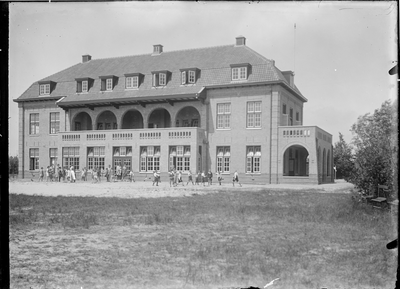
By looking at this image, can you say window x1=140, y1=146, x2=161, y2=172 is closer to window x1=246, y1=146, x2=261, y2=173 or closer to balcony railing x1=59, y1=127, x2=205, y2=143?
balcony railing x1=59, y1=127, x2=205, y2=143

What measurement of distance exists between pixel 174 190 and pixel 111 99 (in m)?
4.95

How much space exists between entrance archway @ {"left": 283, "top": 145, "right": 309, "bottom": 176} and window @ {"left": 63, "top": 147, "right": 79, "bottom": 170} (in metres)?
15.4

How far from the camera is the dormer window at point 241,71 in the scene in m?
17.5

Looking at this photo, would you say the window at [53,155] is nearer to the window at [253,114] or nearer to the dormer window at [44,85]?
the dormer window at [44,85]

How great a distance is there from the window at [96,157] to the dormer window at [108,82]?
2231 millimetres

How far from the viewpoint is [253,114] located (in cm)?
2227

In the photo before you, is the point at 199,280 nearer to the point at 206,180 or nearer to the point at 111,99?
the point at 206,180

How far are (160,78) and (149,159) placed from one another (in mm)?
3096

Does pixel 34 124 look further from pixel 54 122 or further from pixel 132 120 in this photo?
pixel 132 120

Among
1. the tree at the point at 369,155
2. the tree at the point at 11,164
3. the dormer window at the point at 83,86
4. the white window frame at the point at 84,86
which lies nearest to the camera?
the tree at the point at 11,164

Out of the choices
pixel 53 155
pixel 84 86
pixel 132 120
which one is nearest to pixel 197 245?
pixel 53 155

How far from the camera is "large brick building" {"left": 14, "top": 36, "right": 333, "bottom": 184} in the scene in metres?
9.58

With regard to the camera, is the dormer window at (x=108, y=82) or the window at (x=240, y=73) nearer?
the dormer window at (x=108, y=82)

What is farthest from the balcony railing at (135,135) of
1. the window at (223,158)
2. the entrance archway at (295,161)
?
the entrance archway at (295,161)
